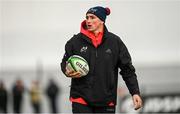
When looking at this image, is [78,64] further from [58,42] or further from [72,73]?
[58,42]

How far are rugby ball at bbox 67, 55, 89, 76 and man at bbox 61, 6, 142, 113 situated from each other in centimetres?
5

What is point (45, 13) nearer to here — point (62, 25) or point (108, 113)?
point (62, 25)

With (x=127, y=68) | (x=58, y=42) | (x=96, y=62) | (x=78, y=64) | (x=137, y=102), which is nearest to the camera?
(x=78, y=64)

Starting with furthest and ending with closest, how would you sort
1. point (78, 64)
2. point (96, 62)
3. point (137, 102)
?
point (137, 102), point (96, 62), point (78, 64)

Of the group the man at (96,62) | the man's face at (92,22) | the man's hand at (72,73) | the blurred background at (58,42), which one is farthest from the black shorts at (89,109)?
the blurred background at (58,42)

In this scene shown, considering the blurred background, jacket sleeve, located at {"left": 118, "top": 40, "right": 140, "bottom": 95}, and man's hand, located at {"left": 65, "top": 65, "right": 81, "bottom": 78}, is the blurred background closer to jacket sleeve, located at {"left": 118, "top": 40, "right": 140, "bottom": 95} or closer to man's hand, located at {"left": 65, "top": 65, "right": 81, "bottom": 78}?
jacket sleeve, located at {"left": 118, "top": 40, "right": 140, "bottom": 95}

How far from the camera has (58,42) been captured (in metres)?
23.7

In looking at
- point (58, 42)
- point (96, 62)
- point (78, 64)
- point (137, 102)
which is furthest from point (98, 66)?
point (58, 42)

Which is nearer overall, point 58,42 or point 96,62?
point 96,62

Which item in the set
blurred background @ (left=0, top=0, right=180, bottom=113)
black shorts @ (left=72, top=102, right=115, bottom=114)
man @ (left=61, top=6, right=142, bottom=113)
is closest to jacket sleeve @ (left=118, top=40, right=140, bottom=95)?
man @ (left=61, top=6, right=142, bottom=113)

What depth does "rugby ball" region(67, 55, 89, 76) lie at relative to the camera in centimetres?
718

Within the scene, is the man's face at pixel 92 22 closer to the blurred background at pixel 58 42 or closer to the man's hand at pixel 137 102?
the man's hand at pixel 137 102

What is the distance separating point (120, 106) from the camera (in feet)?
56.3

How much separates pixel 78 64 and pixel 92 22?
0.40 m
